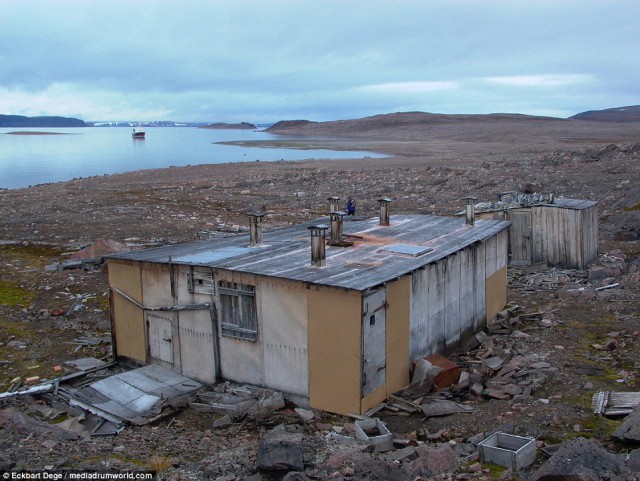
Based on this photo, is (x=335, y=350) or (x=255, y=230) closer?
(x=335, y=350)

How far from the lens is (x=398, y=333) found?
1210 centimetres

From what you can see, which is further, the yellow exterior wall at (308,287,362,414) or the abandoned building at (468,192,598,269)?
the abandoned building at (468,192,598,269)

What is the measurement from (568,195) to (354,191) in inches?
524

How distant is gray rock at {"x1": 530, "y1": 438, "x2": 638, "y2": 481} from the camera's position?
770 centimetres

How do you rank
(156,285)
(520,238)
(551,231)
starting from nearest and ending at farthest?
(156,285) → (551,231) → (520,238)

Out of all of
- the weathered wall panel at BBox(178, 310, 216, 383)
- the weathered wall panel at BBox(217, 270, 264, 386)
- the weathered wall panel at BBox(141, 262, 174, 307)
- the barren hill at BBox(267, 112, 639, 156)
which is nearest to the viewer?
the weathered wall panel at BBox(217, 270, 264, 386)

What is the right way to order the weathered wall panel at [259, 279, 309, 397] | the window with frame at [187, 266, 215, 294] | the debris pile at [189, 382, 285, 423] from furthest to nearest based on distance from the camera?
the window with frame at [187, 266, 215, 294] < the weathered wall panel at [259, 279, 309, 397] < the debris pile at [189, 382, 285, 423]

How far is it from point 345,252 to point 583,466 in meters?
7.11

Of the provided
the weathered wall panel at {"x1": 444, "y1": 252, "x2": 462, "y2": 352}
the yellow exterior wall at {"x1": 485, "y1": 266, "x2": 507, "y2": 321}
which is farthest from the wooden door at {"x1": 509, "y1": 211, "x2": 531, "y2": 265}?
the weathered wall panel at {"x1": 444, "y1": 252, "x2": 462, "y2": 352}

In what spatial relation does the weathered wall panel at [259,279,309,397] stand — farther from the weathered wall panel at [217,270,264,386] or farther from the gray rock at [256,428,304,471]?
the gray rock at [256,428,304,471]

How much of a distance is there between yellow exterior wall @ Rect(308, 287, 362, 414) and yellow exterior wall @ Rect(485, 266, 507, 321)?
6385 mm

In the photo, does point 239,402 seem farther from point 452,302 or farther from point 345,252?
point 452,302

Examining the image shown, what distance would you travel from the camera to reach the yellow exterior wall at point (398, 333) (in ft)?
38.8

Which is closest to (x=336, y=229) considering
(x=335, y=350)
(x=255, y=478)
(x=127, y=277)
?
(x=335, y=350)
